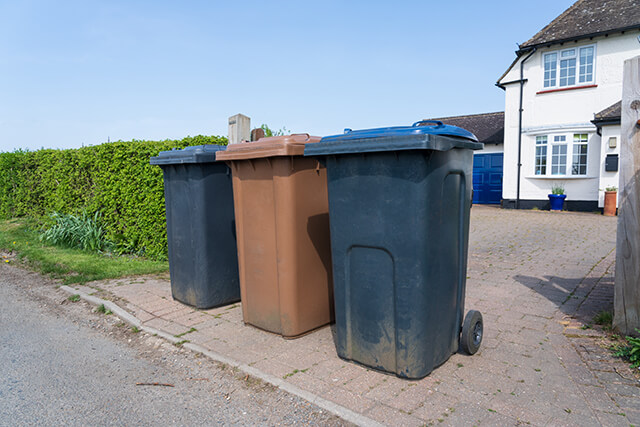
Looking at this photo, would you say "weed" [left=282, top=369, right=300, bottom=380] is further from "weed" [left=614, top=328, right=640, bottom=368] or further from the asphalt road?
"weed" [left=614, top=328, right=640, bottom=368]

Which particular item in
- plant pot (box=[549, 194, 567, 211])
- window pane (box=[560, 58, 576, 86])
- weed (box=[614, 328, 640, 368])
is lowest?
plant pot (box=[549, 194, 567, 211])

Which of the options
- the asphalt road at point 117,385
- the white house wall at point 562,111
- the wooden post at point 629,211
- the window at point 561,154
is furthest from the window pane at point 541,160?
the asphalt road at point 117,385

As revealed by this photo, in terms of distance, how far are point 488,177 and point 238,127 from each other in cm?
1629

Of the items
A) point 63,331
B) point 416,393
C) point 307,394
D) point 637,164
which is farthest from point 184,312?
point 637,164

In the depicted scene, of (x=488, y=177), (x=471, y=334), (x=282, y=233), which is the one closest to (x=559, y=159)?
(x=488, y=177)

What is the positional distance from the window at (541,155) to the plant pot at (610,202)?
2615mm

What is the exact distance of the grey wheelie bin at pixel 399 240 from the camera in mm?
2729

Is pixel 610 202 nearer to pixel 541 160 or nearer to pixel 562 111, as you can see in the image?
pixel 541 160

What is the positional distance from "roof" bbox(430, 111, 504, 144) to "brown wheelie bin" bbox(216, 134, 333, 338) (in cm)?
1715

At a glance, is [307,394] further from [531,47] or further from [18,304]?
[531,47]

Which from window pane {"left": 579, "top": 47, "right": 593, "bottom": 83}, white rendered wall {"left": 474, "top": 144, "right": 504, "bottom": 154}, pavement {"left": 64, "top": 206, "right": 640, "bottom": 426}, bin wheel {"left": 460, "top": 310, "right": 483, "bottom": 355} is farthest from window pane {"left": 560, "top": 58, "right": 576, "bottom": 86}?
bin wheel {"left": 460, "top": 310, "right": 483, "bottom": 355}

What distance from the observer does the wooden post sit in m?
3.42

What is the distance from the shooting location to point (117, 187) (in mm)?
7766

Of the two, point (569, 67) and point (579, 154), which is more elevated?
point (569, 67)
